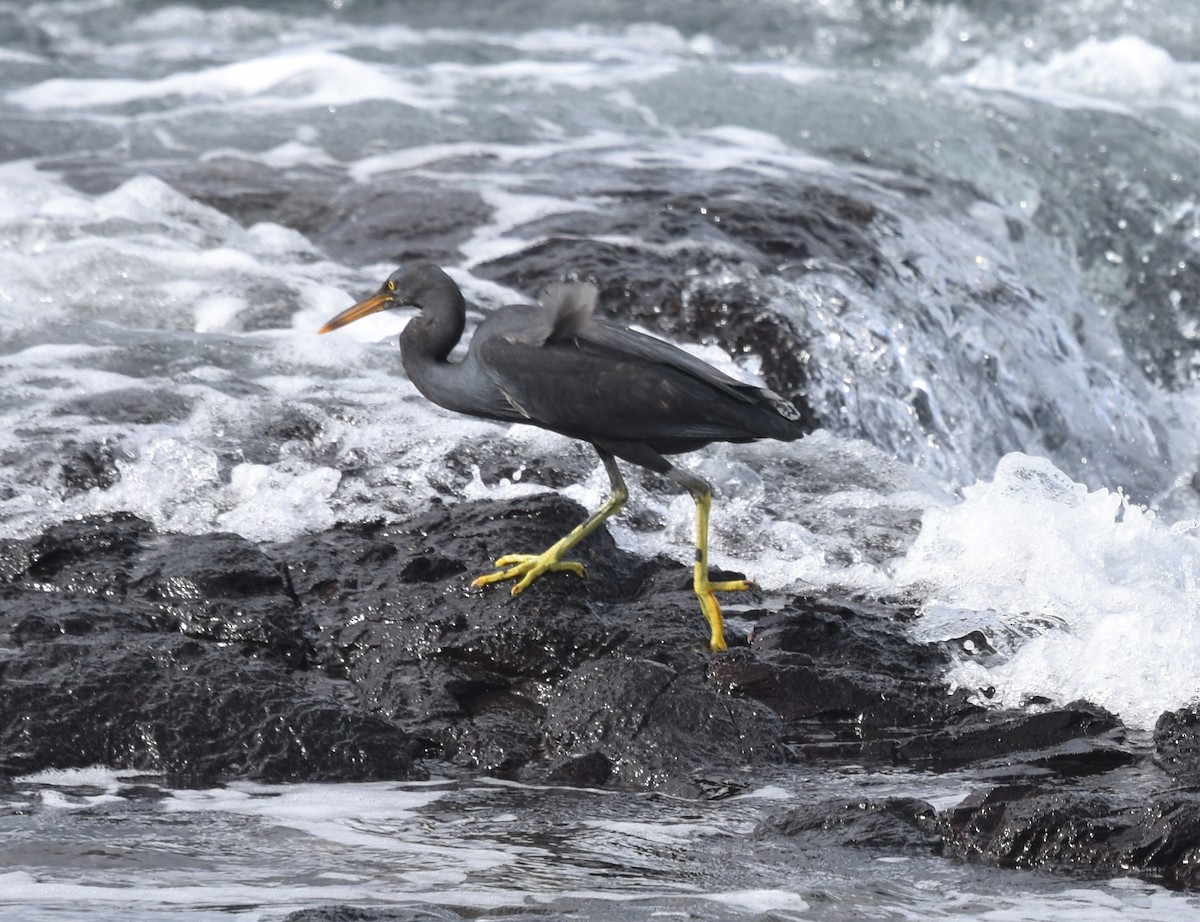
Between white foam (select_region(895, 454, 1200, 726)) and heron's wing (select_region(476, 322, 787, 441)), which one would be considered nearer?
white foam (select_region(895, 454, 1200, 726))

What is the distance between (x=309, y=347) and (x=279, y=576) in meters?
2.56

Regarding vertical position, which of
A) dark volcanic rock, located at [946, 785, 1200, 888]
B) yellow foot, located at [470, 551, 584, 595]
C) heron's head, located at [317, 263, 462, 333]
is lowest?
dark volcanic rock, located at [946, 785, 1200, 888]

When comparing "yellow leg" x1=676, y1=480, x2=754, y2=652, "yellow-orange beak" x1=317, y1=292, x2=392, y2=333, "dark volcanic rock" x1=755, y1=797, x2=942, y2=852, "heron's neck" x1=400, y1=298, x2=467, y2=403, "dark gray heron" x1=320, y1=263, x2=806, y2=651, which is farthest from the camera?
"yellow-orange beak" x1=317, y1=292, x2=392, y2=333

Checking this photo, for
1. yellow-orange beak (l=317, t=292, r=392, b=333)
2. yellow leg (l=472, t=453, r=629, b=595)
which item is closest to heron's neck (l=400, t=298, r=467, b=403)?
yellow-orange beak (l=317, t=292, r=392, b=333)

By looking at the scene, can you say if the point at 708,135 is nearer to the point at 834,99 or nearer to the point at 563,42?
the point at 834,99

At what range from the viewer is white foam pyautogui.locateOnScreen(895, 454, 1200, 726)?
4512 millimetres

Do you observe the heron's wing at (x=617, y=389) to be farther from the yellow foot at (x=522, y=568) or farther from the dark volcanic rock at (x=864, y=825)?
the dark volcanic rock at (x=864, y=825)

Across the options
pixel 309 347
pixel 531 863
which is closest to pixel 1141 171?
pixel 309 347

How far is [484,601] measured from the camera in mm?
4676

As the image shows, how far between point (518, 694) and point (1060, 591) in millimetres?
1821

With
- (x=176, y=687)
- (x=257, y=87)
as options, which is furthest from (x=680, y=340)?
(x=257, y=87)

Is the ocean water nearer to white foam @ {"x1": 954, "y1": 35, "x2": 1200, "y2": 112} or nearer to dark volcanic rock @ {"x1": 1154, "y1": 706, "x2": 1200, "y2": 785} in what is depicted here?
white foam @ {"x1": 954, "y1": 35, "x2": 1200, "y2": 112}

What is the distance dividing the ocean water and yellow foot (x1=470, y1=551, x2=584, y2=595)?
80 cm

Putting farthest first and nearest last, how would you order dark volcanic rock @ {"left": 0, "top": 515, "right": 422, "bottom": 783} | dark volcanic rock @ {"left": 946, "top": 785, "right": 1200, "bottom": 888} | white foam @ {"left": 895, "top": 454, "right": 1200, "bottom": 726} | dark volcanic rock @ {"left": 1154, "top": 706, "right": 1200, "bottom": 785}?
white foam @ {"left": 895, "top": 454, "right": 1200, "bottom": 726}, dark volcanic rock @ {"left": 0, "top": 515, "right": 422, "bottom": 783}, dark volcanic rock @ {"left": 1154, "top": 706, "right": 1200, "bottom": 785}, dark volcanic rock @ {"left": 946, "top": 785, "right": 1200, "bottom": 888}
